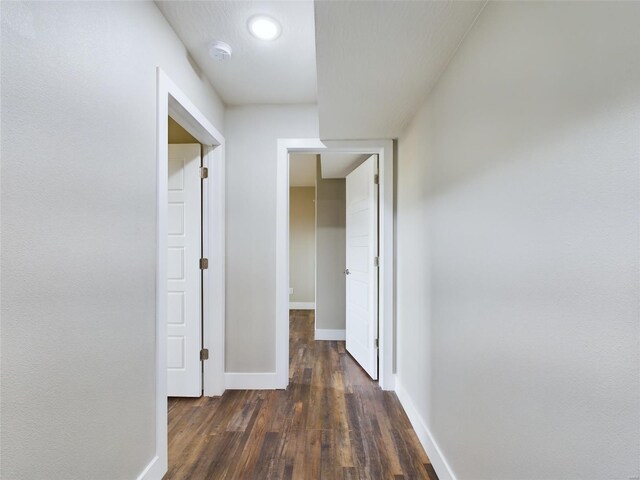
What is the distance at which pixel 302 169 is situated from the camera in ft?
15.4

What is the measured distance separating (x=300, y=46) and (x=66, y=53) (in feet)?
4.02

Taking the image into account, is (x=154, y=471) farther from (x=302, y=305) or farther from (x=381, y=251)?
(x=302, y=305)

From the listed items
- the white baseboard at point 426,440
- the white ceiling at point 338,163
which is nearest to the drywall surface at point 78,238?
the white baseboard at point 426,440

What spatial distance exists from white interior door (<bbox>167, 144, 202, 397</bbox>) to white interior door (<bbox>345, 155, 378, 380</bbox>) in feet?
4.84

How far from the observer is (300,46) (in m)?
1.78

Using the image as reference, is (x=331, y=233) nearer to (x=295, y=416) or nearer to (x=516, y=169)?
(x=295, y=416)

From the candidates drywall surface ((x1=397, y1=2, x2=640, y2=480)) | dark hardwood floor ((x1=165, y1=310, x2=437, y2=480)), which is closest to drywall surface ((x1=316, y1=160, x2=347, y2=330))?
dark hardwood floor ((x1=165, y1=310, x2=437, y2=480))

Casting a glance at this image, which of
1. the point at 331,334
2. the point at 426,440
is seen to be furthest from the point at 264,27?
the point at 331,334

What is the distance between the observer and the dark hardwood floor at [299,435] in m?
1.57

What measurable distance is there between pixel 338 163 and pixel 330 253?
1237 mm

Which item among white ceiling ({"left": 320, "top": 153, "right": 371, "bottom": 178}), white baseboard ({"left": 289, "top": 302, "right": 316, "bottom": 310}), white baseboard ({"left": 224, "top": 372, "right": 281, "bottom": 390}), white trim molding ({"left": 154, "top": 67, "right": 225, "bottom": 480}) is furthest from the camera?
white baseboard ({"left": 289, "top": 302, "right": 316, "bottom": 310})

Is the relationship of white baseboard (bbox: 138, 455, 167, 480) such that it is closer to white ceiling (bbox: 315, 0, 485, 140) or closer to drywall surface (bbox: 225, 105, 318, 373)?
drywall surface (bbox: 225, 105, 318, 373)

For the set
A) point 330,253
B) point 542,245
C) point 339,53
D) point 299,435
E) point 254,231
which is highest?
point 339,53

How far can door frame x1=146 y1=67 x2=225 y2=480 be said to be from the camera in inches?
58.1
